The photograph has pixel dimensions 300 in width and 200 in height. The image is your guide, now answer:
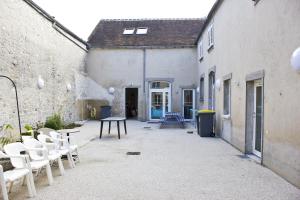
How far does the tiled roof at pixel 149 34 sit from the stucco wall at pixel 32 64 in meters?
4.34

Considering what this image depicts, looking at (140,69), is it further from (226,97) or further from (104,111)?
(226,97)

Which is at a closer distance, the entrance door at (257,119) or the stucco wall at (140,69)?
the entrance door at (257,119)

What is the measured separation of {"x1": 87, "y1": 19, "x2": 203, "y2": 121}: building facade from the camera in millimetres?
17984

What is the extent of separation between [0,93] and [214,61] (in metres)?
7.91

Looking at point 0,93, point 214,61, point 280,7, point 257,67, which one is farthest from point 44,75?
point 280,7

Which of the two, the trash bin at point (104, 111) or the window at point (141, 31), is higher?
the window at point (141, 31)

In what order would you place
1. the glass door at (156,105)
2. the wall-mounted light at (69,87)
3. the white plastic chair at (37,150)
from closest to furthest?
the white plastic chair at (37,150)
the wall-mounted light at (69,87)
the glass door at (156,105)

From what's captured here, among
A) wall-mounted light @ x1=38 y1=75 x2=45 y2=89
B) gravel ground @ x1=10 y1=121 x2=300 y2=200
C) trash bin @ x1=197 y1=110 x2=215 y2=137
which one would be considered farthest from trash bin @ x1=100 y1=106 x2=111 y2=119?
gravel ground @ x1=10 y1=121 x2=300 y2=200

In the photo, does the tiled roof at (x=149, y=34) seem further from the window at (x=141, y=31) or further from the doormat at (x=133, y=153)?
the doormat at (x=133, y=153)

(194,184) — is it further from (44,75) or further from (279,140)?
(44,75)

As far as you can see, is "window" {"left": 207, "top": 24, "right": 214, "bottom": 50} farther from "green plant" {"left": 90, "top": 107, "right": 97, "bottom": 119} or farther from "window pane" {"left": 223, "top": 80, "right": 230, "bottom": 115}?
"green plant" {"left": 90, "top": 107, "right": 97, "bottom": 119}

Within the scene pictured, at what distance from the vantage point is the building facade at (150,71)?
17984mm

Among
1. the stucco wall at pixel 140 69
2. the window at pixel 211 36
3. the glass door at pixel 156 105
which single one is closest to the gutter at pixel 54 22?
the stucco wall at pixel 140 69

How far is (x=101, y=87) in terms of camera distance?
60.3ft
